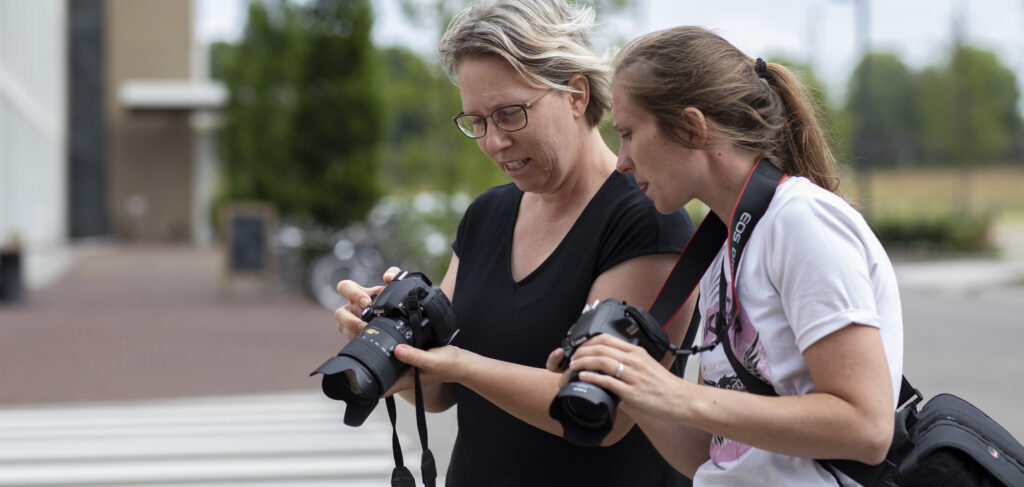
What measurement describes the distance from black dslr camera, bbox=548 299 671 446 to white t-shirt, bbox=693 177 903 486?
0.14m

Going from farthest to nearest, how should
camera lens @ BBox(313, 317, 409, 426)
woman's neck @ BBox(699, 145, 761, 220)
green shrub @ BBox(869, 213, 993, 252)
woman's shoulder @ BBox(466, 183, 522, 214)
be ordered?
1. green shrub @ BBox(869, 213, 993, 252)
2. woman's shoulder @ BBox(466, 183, 522, 214)
3. camera lens @ BBox(313, 317, 409, 426)
4. woman's neck @ BBox(699, 145, 761, 220)

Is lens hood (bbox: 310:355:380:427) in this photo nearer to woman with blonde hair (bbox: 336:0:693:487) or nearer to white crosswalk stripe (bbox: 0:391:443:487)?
woman with blonde hair (bbox: 336:0:693:487)

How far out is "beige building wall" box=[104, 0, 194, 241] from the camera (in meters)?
43.3

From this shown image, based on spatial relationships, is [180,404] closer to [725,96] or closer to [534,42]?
[534,42]

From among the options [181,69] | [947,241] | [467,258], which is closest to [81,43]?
[181,69]

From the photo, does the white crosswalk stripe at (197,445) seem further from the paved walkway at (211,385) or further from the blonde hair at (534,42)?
the blonde hair at (534,42)

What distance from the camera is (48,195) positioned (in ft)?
102

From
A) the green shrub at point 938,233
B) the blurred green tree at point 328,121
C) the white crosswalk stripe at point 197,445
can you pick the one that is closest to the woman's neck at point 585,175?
the white crosswalk stripe at point 197,445

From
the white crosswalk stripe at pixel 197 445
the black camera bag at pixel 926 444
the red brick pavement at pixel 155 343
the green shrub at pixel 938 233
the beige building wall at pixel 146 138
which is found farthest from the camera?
the beige building wall at pixel 146 138

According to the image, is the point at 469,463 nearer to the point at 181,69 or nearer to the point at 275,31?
the point at 275,31

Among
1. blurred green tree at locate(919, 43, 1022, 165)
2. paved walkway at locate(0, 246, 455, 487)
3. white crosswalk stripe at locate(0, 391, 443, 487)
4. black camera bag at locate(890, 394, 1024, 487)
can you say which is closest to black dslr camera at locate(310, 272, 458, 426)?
black camera bag at locate(890, 394, 1024, 487)

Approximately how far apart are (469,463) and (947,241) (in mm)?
29993

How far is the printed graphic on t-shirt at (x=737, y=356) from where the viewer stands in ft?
5.20

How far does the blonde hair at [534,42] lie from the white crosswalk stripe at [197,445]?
13.0ft
